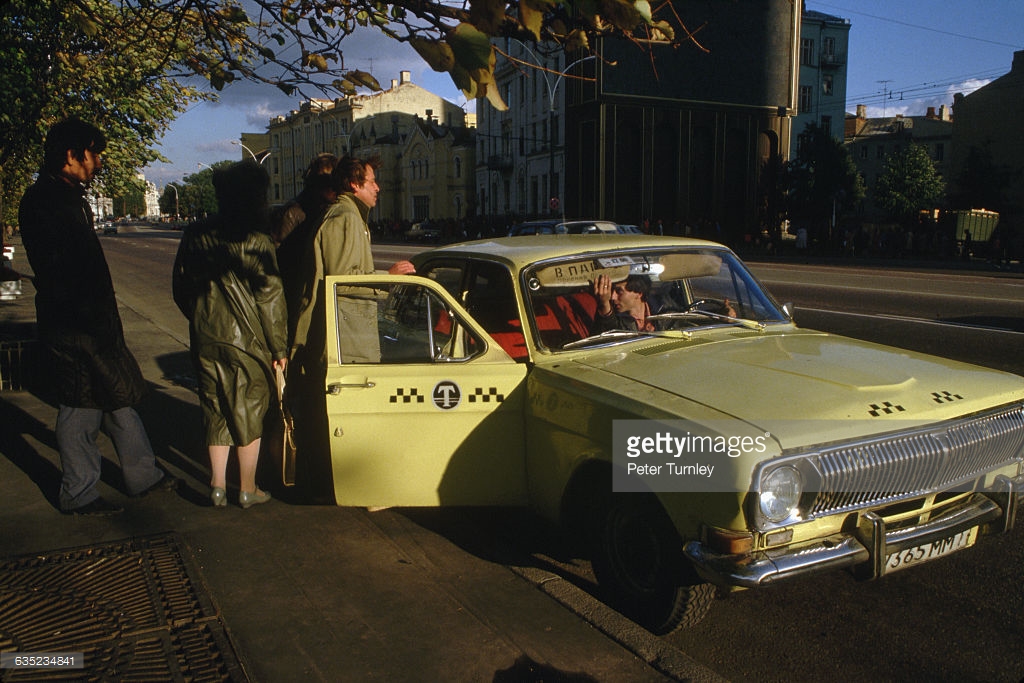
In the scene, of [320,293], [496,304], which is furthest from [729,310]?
[320,293]

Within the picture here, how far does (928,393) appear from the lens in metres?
3.43

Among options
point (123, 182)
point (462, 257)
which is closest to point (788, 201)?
point (123, 182)

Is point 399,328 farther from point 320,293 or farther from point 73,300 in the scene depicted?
point 73,300

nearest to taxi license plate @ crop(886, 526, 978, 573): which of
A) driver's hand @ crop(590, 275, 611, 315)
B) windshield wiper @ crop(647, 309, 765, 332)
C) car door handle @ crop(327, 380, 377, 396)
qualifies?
windshield wiper @ crop(647, 309, 765, 332)

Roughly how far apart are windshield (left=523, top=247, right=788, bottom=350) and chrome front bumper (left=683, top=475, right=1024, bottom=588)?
146cm

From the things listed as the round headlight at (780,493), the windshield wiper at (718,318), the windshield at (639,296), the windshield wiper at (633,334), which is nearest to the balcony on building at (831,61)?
the windshield at (639,296)

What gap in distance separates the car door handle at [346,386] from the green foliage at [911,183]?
64.3 metres

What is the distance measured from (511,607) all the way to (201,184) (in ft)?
543

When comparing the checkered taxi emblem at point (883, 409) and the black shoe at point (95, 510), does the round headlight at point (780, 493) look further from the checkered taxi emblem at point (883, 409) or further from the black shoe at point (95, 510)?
the black shoe at point (95, 510)

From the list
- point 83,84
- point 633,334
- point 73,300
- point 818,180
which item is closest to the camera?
point 633,334

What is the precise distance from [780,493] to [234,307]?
120 inches

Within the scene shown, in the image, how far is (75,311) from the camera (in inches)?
180

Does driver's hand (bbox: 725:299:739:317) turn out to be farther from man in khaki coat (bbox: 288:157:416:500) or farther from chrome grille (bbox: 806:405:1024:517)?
man in khaki coat (bbox: 288:157:416:500)

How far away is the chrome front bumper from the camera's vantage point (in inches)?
115
